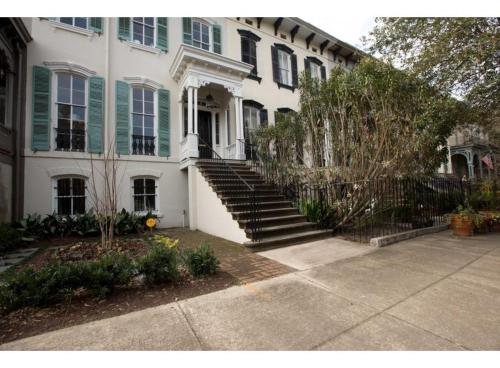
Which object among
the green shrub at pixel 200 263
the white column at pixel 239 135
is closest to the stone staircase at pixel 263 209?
the white column at pixel 239 135

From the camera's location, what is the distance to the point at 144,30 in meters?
9.67

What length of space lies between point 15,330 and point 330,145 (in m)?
7.30

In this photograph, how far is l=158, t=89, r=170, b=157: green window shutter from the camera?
9.44 metres

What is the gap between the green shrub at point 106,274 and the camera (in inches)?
118

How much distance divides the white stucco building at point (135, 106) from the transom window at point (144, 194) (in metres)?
0.04

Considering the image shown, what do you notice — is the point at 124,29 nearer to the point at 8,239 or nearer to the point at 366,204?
the point at 8,239

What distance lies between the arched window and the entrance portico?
1.53 m

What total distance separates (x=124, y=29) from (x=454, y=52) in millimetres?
10894

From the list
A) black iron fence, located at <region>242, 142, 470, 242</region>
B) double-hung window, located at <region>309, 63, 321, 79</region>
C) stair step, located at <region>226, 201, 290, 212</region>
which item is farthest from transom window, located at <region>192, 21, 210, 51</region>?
stair step, located at <region>226, 201, 290, 212</region>

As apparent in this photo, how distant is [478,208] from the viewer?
345 inches

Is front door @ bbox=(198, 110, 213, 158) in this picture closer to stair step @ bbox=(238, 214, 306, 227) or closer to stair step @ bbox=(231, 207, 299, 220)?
stair step @ bbox=(231, 207, 299, 220)

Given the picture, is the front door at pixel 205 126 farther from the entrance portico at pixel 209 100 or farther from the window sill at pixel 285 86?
the window sill at pixel 285 86

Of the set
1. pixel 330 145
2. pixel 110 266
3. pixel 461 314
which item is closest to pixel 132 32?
pixel 330 145

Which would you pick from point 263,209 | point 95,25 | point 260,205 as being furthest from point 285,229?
point 95,25
